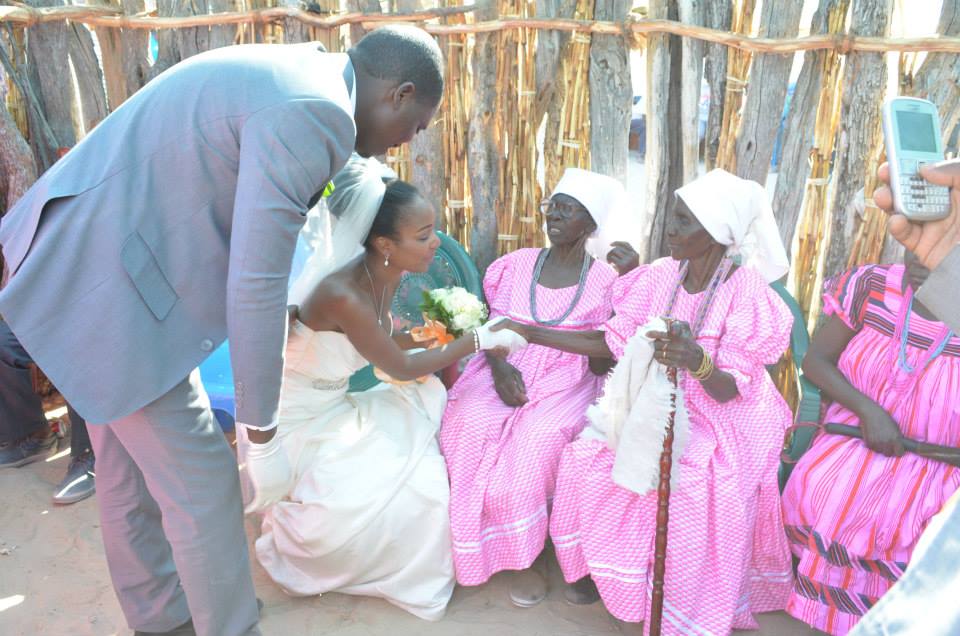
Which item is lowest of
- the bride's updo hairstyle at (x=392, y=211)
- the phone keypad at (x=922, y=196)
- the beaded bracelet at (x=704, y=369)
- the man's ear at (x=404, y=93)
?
the beaded bracelet at (x=704, y=369)

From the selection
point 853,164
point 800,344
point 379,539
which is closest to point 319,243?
point 379,539

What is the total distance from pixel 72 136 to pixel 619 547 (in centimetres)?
419

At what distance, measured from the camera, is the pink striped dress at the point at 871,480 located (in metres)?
2.85

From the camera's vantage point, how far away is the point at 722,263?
331 cm

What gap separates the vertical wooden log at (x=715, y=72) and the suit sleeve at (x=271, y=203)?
100 inches

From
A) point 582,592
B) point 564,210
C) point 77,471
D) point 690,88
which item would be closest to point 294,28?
point 564,210

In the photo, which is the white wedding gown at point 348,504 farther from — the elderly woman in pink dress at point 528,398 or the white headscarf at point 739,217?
the white headscarf at point 739,217

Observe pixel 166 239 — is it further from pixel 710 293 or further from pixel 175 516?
pixel 710 293

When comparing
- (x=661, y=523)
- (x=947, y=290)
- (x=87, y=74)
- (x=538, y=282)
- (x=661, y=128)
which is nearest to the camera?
(x=947, y=290)

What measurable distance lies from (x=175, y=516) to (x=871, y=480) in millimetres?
2438

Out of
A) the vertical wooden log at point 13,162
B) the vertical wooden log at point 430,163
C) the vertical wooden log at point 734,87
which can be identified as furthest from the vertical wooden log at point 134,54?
the vertical wooden log at point 734,87

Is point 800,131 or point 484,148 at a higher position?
point 800,131

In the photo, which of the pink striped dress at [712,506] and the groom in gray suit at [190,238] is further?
the pink striped dress at [712,506]

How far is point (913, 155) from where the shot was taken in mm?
1788
